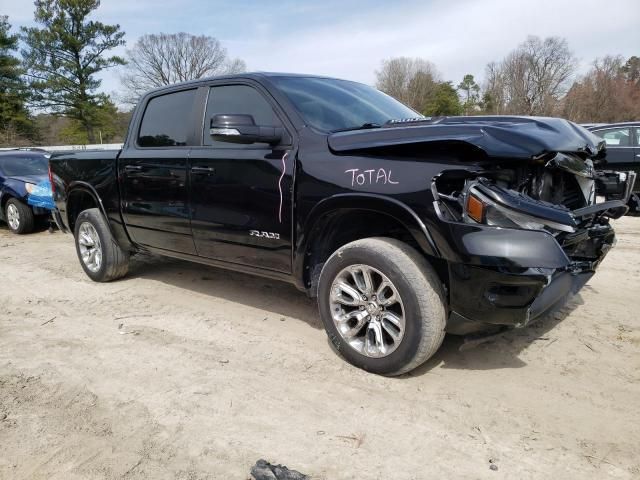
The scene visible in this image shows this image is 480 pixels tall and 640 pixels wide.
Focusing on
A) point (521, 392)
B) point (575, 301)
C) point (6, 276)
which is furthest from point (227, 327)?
point (6, 276)

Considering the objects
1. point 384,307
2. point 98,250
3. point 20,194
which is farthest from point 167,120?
point 20,194

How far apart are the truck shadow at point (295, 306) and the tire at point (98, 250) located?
348 millimetres

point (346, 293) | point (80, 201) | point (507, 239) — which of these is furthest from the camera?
point (80, 201)

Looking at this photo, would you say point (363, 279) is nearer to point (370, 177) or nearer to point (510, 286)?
point (370, 177)

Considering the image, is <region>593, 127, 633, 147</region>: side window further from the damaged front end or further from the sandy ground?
the damaged front end

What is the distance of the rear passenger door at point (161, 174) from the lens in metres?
4.00

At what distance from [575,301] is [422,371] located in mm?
1799

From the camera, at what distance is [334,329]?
3109mm

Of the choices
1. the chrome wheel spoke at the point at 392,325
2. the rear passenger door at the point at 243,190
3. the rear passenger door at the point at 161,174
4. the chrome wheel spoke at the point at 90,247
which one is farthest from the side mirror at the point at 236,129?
the chrome wheel spoke at the point at 90,247

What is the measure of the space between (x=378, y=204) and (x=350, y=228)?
0.46 metres

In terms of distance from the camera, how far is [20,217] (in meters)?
8.84

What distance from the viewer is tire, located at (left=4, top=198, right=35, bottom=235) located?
8.84 meters

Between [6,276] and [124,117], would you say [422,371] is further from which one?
[124,117]

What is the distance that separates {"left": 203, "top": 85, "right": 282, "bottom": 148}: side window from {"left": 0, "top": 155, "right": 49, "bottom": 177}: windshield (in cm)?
743
